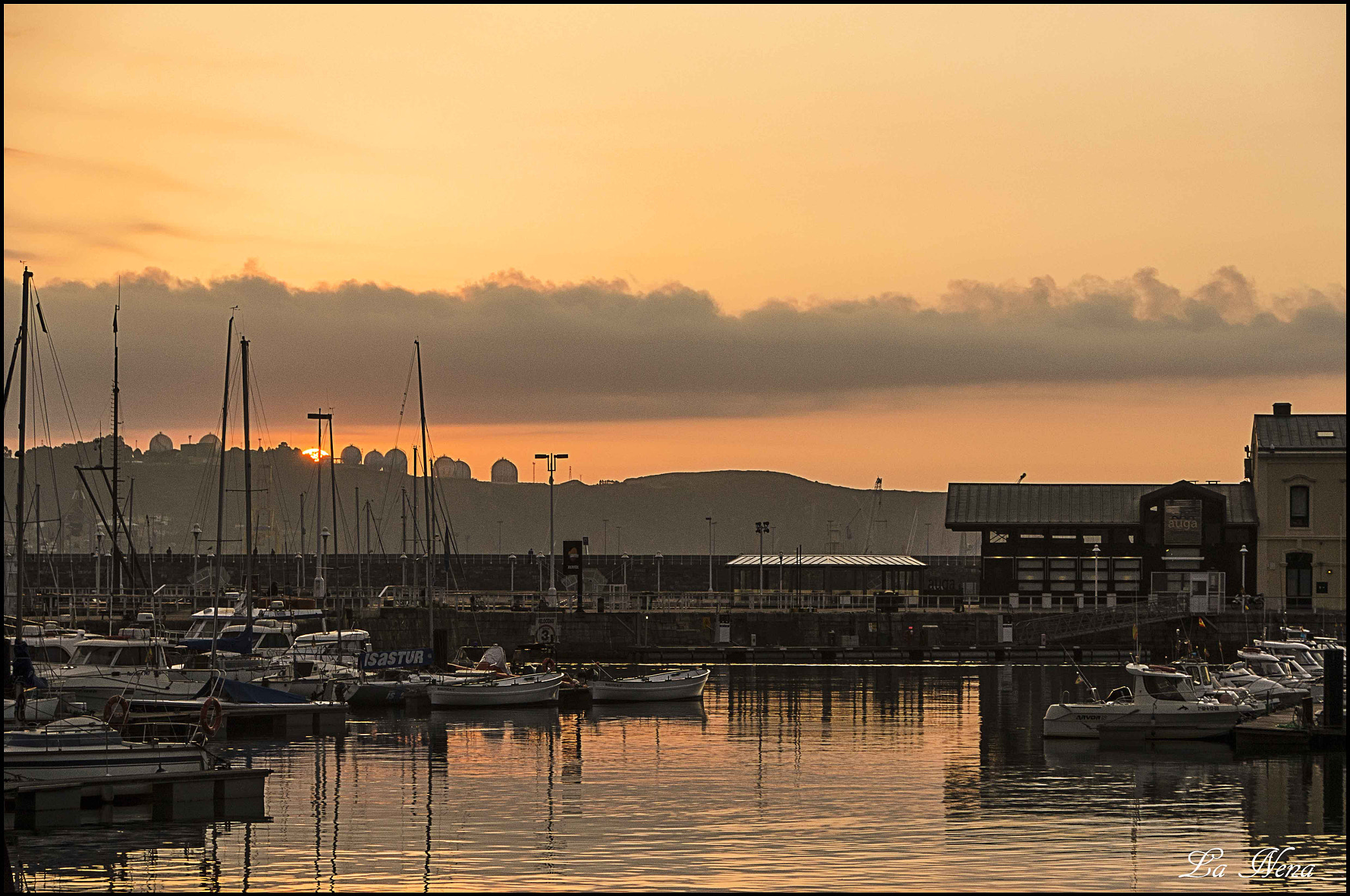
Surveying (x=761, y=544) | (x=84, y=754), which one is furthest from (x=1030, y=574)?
(x=84, y=754)

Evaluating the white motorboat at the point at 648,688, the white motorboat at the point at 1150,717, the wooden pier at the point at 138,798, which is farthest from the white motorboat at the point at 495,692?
the wooden pier at the point at 138,798

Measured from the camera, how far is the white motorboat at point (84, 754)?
121 feet

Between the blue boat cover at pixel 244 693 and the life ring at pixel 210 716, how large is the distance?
15836mm

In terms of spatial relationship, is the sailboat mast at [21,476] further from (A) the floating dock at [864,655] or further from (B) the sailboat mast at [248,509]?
(A) the floating dock at [864,655]

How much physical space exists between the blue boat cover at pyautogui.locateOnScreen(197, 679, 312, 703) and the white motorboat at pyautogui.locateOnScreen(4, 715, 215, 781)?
1914 centimetres

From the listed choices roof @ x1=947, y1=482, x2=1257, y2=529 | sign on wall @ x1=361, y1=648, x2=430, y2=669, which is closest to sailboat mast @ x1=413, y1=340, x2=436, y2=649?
sign on wall @ x1=361, y1=648, x2=430, y2=669

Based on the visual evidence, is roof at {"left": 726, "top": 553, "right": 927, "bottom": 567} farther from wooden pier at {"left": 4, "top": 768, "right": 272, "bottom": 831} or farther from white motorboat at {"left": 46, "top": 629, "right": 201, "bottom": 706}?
wooden pier at {"left": 4, "top": 768, "right": 272, "bottom": 831}

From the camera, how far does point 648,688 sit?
234ft

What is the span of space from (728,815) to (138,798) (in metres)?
13.4

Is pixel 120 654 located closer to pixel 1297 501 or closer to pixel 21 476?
pixel 21 476

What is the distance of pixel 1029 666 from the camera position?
96.1m

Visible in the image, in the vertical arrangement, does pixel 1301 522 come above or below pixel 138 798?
above

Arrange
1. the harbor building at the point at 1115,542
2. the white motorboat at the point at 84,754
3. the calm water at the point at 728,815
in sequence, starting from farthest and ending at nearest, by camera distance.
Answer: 1. the harbor building at the point at 1115,542
2. the white motorboat at the point at 84,754
3. the calm water at the point at 728,815

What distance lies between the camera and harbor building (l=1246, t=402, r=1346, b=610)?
352 feet
